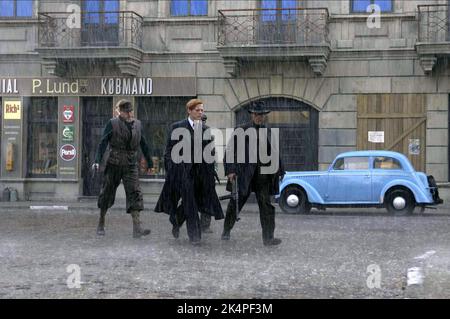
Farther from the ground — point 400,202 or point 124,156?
point 124,156

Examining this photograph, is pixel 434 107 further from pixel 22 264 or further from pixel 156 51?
pixel 22 264

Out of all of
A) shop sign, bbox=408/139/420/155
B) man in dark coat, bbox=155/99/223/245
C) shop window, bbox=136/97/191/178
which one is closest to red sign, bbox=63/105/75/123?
shop window, bbox=136/97/191/178

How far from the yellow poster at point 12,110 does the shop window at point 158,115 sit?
3594mm

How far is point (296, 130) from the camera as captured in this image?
20.8 metres

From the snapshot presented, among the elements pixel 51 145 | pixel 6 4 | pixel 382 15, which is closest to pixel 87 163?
pixel 51 145

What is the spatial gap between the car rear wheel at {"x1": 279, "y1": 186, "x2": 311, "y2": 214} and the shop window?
5614mm

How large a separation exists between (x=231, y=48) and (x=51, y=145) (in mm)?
6304

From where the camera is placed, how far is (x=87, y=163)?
21.8m

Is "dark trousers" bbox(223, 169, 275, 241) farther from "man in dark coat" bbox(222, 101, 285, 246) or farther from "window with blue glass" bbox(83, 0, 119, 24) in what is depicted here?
"window with blue glass" bbox(83, 0, 119, 24)

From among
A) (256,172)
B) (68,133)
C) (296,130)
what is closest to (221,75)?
(296,130)

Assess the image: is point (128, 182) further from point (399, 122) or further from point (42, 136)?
point (42, 136)

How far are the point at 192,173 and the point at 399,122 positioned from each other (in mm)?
11546

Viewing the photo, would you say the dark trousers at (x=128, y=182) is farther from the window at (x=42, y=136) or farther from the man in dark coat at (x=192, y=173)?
the window at (x=42, y=136)

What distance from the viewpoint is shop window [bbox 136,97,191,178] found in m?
21.3
